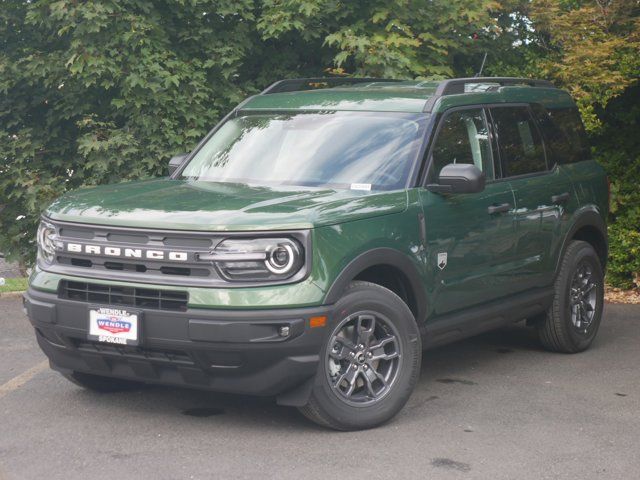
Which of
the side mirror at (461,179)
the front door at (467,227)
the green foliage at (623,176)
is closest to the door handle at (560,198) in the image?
the front door at (467,227)

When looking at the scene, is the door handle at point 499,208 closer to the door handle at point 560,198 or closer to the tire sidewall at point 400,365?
the door handle at point 560,198

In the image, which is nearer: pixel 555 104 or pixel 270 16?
pixel 555 104

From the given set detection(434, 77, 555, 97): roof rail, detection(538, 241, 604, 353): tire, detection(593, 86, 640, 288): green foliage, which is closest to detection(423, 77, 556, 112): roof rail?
detection(434, 77, 555, 97): roof rail

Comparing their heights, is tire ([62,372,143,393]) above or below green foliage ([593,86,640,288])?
below

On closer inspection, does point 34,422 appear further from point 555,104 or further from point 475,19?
point 475,19

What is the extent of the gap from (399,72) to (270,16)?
145 centimetres

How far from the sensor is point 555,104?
8.48 metres

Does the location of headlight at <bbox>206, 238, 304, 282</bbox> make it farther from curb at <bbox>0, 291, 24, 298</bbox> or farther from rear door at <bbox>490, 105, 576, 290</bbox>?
curb at <bbox>0, 291, 24, 298</bbox>

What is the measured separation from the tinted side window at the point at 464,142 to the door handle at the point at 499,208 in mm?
212

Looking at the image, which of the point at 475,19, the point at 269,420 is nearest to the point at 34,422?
the point at 269,420

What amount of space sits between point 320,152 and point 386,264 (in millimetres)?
991

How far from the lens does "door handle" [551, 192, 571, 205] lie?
7.87m

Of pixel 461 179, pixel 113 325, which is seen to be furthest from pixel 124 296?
pixel 461 179

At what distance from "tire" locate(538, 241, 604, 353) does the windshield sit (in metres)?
1.93
